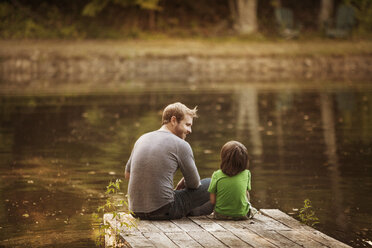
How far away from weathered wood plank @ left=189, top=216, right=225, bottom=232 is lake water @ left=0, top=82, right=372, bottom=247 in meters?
1.02

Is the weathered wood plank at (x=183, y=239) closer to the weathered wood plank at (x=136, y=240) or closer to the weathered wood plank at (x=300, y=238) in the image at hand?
the weathered wood plank at (x=136, y=240)

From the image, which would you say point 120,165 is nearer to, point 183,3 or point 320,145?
point 320,145

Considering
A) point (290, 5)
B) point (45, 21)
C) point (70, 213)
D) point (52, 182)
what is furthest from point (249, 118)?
point (290, 5)

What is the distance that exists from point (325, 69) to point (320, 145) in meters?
23.5

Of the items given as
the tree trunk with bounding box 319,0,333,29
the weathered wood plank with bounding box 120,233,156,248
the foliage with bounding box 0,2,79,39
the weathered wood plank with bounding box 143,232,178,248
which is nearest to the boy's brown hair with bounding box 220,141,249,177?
the weathered wood plank with bounding box 143,232,178,248

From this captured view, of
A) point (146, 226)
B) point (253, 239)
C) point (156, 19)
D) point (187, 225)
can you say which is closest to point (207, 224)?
point (187, 225)

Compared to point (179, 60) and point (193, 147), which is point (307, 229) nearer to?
point (193, 147)

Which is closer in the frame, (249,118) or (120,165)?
(120,165)

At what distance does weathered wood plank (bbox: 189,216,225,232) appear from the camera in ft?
24.3

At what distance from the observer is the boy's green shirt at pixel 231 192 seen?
7738 mm

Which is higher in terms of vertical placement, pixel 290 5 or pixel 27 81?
pixel 290 5

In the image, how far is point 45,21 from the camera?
41.6 m

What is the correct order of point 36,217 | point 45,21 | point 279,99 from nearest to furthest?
point 36,217, point 279,99, point 45,21

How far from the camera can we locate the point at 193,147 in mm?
14484
